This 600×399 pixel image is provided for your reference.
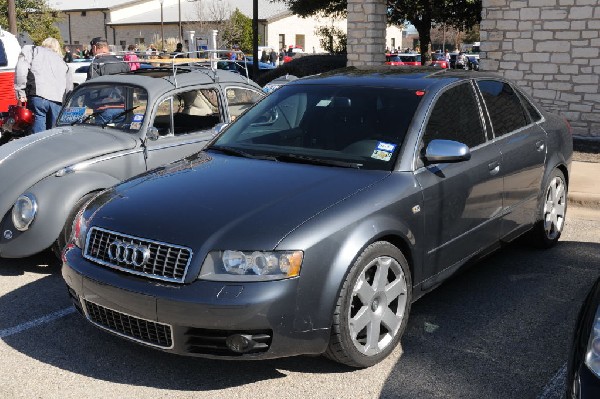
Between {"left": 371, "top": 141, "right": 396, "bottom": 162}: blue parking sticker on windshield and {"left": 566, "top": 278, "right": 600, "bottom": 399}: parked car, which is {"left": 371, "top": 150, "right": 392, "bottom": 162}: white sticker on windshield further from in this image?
{"left": 566, "top": 278, "right": 600, "bottom": 399}: parked car

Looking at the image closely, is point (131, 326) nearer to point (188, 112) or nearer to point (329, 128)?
point (329, 128)

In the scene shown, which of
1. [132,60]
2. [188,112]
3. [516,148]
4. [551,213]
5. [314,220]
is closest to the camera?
[314,220]

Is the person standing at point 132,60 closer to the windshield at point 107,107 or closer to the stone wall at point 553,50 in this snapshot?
the windshield at point 107,107

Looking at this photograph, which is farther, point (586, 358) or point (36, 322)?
point (36, 322)

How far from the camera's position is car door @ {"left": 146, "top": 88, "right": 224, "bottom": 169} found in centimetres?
627

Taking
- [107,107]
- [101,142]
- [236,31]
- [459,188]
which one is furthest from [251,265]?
[236,31]

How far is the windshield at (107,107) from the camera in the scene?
6289 millimetres

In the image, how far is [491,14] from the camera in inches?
502

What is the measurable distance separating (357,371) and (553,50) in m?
9.94

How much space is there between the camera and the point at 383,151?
4305mm

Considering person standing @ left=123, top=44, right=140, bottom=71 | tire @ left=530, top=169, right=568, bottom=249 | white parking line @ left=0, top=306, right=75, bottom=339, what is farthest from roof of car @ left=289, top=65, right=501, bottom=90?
person standing @ left=123, top=44, right=140, bottom=71

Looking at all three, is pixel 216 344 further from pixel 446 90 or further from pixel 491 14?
pixel 491 14

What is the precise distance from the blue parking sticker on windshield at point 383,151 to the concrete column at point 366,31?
11.1 metres

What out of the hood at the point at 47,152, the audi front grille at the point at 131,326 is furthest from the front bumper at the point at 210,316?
the hood at the point at 47,152
